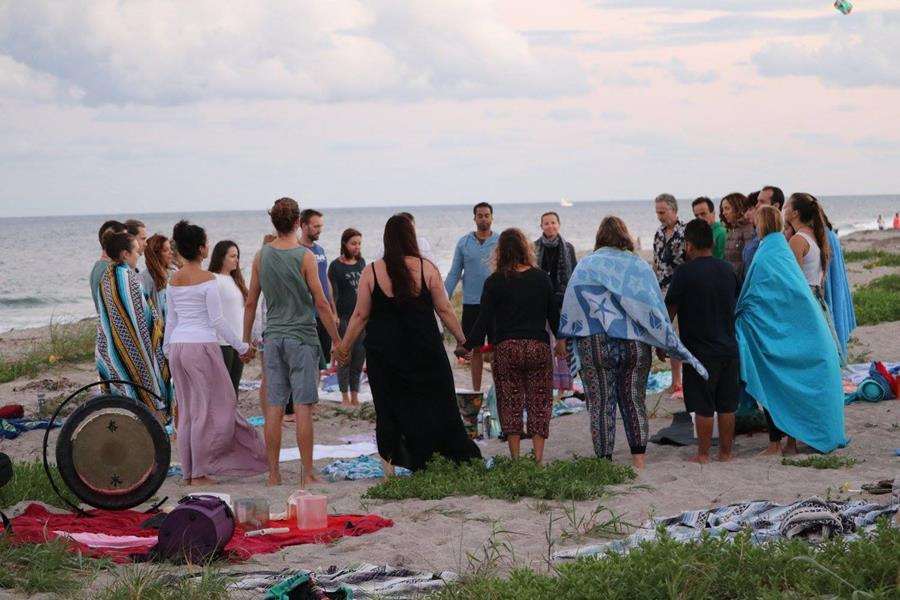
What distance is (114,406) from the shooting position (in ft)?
22.5

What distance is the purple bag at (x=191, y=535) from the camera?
5.76 metres

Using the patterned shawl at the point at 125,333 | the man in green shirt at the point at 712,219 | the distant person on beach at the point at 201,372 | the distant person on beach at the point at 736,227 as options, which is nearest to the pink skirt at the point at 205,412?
the distant person on beach at the point at 201,372

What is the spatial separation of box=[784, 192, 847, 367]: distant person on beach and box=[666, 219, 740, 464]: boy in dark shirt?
0.82m

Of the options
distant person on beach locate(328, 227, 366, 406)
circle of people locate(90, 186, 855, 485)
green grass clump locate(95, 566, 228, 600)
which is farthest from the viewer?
distant person on beach locate(328, 227, 366, 406)

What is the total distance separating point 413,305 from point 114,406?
2.16 meters

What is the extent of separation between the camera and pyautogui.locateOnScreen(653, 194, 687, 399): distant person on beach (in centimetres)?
1111

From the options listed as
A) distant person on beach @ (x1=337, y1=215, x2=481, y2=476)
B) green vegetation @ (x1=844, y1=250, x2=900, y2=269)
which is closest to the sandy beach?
distant person on beach @ (x1=337, y1=215, x2=481, y2=476)

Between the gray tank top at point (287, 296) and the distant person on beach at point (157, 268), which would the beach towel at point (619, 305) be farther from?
the distant person on beach at point (157, 268)

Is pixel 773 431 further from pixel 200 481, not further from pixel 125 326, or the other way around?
pixel 125 326

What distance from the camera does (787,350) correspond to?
8445 mm

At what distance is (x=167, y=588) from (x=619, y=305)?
13.7 feet

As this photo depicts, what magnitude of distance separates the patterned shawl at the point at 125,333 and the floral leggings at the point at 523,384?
2.86 m

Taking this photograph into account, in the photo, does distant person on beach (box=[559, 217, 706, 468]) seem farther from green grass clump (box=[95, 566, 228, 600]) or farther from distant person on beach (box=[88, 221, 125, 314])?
distant person on beach (box=[88, 221, 125, 314])

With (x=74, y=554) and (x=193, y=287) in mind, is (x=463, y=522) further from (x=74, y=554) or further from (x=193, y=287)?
(x=193, y=287)
